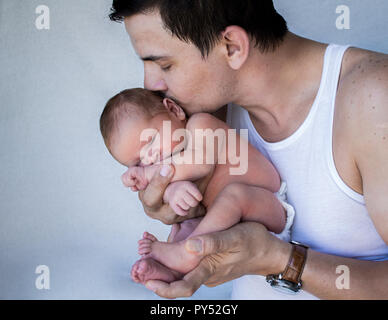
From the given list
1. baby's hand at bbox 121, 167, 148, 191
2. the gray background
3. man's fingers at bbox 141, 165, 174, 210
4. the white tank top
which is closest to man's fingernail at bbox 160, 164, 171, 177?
man's fingers at bbox 141, 165, 174, 210

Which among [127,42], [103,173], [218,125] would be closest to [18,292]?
[103,173]

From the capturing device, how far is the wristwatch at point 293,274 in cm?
128

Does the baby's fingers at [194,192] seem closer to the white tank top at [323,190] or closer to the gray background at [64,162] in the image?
the white tank top at [323,190]

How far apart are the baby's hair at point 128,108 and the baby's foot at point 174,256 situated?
1.23 ft

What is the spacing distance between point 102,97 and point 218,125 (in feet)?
3.81

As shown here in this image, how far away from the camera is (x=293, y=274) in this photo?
1.28 meters

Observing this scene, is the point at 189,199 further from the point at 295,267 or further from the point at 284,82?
the point at 284,82

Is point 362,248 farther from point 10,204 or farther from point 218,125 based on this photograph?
point 10,204

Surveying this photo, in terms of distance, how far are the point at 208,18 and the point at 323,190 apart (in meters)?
0.59
